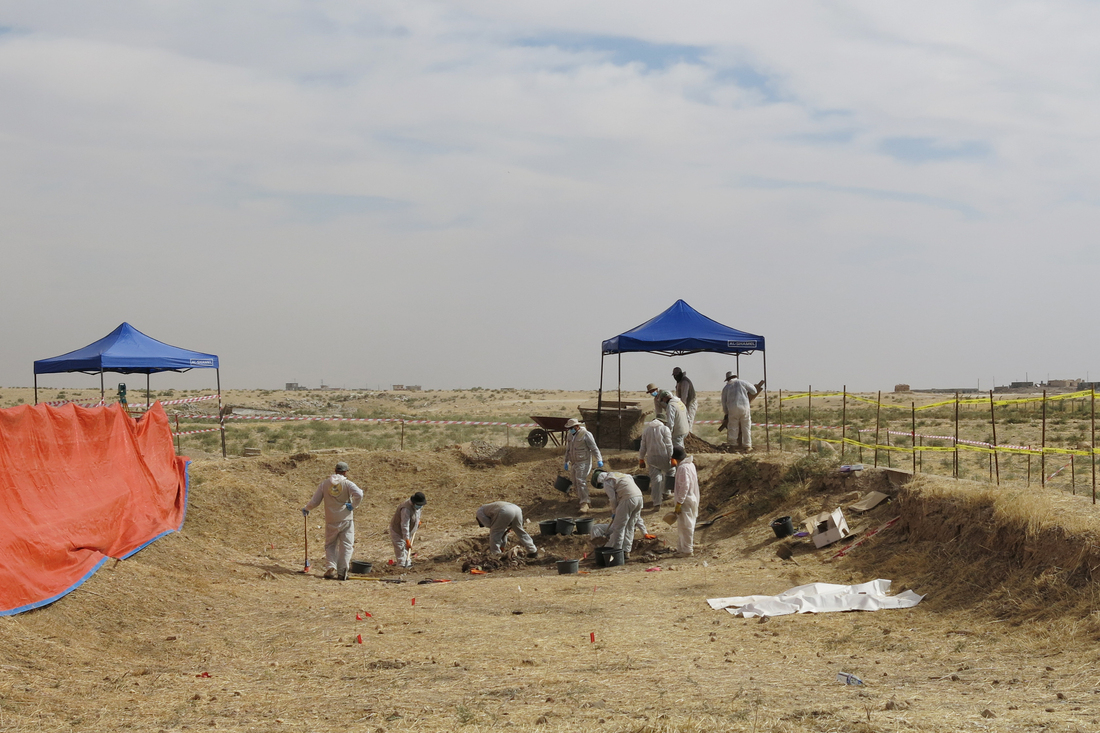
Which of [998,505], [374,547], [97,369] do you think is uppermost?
[97,369]

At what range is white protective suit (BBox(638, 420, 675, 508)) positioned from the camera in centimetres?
1594

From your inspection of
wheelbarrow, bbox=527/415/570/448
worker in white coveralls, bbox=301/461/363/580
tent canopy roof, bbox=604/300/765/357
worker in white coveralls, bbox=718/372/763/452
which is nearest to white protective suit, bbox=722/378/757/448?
worker in white coveralls, bbox=718/372/763/452

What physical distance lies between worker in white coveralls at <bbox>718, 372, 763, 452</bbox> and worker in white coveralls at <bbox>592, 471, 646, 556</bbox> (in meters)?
5.20

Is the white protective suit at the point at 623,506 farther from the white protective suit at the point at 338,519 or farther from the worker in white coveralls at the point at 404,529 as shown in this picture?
the white protective suit at the point at 338,519

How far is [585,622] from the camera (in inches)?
372

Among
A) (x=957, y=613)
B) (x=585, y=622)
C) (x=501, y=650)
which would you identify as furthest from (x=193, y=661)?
(x=957, y=613)

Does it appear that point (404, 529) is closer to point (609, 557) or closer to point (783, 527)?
point (609, 557)

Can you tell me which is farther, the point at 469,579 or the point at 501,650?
the point at 469,579

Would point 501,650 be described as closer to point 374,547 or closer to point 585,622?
point 585,622

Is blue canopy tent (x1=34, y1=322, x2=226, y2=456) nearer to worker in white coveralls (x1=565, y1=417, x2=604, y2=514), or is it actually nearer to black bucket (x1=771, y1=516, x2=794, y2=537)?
worker in white coveralls (x1=565, y1=417, x2=604, y2=514)

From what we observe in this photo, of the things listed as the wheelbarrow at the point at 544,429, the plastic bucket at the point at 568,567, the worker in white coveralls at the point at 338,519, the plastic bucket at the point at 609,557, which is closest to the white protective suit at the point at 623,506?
the plastic bucket at the point at 609,557

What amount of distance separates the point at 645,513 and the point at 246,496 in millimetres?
7409

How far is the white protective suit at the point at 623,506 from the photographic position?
43.9ft

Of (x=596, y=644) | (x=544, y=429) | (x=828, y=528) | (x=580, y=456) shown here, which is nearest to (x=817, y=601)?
(x=596, y=644)
